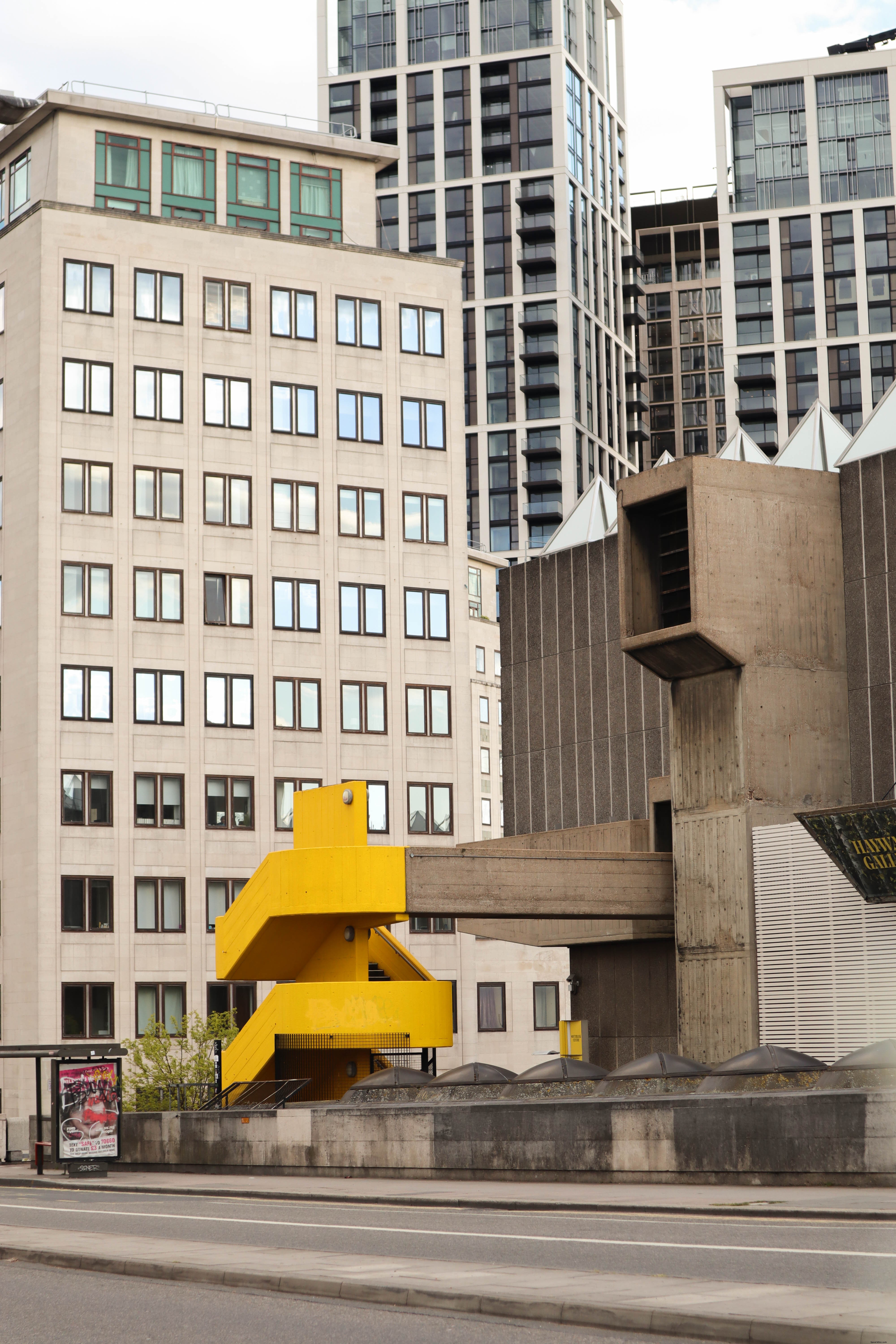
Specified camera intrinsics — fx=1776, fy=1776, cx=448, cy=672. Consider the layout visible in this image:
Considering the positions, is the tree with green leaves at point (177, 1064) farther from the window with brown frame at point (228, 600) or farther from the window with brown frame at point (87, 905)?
the window with brown frame at point (228, 600)

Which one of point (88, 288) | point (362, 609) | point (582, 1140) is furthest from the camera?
point (362, 609)

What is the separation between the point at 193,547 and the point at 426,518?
10314mm

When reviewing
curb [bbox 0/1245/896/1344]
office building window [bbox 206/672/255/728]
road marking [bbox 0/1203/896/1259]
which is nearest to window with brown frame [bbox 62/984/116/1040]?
office building window [bbox 206/672/255/728]

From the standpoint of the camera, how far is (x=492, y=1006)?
7188 cm

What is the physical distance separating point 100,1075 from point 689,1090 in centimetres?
1296

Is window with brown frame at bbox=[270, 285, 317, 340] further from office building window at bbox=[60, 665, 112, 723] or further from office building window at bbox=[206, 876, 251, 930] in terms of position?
office building window at bbox=[206, 876, 251, 930]

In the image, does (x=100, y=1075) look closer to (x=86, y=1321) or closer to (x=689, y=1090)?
(x=689, y=1090)

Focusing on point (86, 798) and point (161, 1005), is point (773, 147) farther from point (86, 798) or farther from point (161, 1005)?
point (161, 1005)

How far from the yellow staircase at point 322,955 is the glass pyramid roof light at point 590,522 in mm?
10069

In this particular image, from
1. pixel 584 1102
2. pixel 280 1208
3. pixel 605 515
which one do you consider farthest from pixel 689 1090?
pixel 605 515

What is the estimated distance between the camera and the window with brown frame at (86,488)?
66.9 m

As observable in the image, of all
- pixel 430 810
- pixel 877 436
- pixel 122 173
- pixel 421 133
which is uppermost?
pixel 421 133

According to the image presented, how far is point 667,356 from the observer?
511 ft

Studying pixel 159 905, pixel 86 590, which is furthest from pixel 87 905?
pixel 86 590
